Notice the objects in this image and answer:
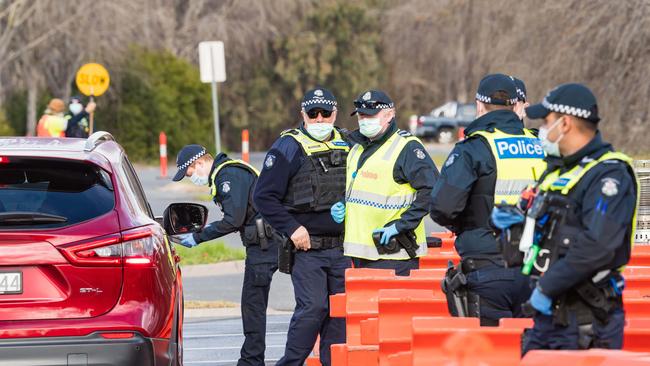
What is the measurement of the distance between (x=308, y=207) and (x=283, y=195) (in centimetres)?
17

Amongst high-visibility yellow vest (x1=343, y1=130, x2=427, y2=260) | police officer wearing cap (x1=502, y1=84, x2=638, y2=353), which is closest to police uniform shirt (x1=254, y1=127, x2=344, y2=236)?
high-visibility yellow vest (x1=343, y1=130, x2=427, y2=260)

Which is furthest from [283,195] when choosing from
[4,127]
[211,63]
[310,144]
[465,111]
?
[465,111]

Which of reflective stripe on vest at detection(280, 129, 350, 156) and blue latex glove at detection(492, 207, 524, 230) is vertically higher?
blue latex glove at detection(492, 207, 524, 230)

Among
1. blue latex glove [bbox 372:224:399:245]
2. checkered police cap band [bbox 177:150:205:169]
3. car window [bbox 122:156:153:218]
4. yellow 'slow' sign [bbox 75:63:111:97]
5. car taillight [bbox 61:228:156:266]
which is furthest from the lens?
yellow 'slow' sign [bbox 75:63:111:97]

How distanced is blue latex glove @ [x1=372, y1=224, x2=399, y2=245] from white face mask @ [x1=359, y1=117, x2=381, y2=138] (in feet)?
1.92

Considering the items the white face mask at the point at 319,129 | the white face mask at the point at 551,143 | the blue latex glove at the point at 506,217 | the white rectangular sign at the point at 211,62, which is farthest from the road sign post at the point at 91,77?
the white face mask at the point at 551,143

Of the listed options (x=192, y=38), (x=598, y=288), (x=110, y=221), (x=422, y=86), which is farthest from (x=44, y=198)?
(x=422, y=86)

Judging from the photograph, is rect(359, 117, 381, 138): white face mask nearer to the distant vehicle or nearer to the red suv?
the red suv

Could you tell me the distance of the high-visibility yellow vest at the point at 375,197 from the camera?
8.34 metres

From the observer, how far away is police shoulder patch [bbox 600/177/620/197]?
537 cm

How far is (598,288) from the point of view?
5.56m

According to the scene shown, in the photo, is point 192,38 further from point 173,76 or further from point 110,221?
point 110,221

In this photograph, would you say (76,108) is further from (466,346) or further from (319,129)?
(466,346)

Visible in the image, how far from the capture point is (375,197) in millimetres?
8359
